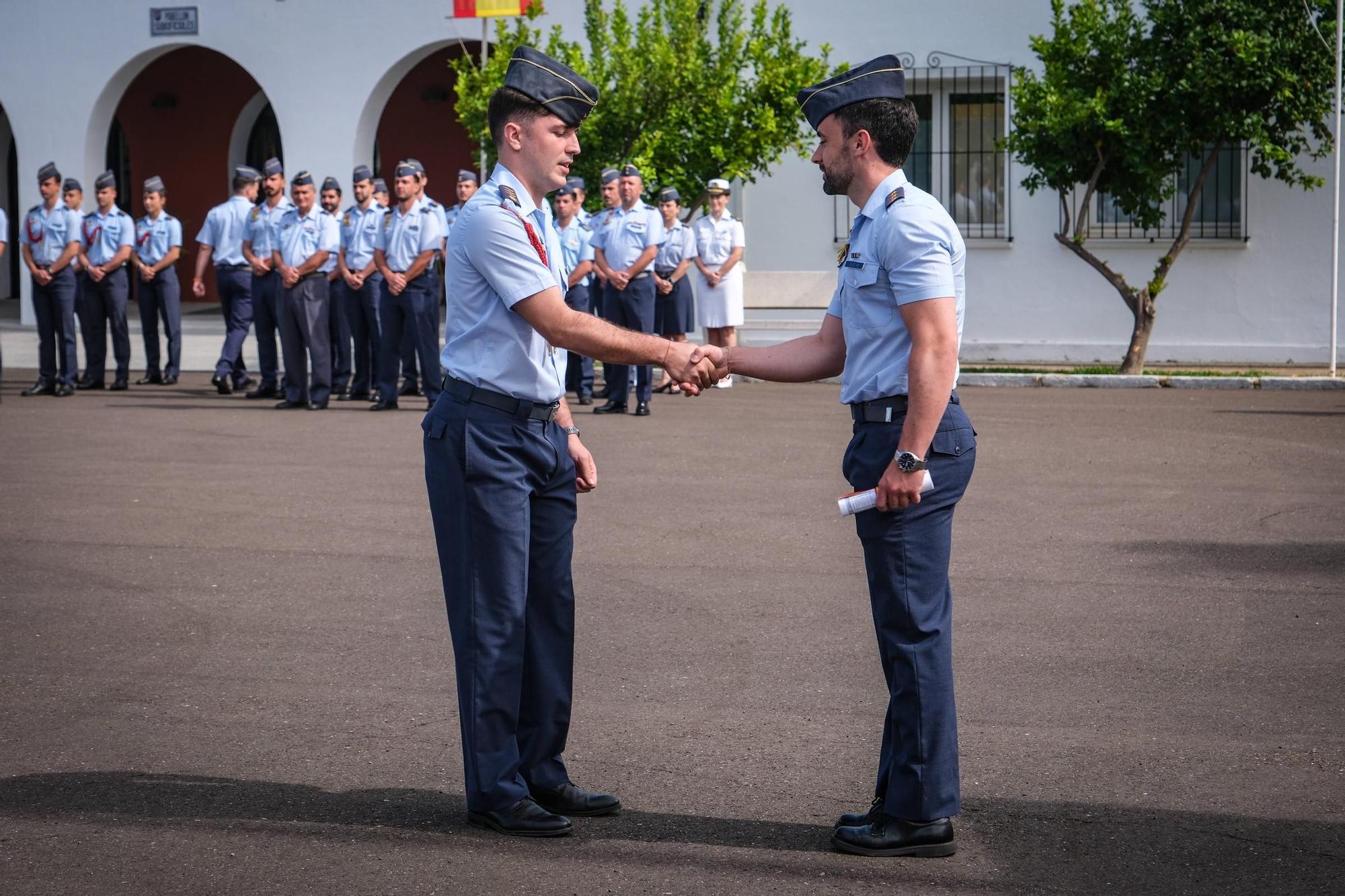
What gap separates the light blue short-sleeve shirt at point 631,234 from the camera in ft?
49.3

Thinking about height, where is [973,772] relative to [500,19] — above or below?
below

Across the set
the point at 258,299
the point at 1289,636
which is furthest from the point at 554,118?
the point at 258,299

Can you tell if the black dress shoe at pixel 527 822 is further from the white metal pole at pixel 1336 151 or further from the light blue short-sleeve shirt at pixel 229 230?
the light blue short-sleeve shirt at pixel 229 230

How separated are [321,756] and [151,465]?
6.75m

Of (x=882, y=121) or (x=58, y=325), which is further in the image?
(x=58, y=325)

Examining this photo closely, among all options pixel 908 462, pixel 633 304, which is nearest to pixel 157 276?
pixel 633 304

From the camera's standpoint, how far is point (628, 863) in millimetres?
A: 4000

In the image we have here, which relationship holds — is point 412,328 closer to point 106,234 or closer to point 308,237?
point 308,237

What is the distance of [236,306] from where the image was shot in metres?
17.0

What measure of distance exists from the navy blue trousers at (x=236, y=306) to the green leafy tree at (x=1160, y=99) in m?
8.43

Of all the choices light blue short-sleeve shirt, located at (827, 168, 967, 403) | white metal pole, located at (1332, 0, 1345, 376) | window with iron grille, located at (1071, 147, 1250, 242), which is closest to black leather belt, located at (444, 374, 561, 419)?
light blue short-sleeve shirt, located at (827, 168, 967, 403)

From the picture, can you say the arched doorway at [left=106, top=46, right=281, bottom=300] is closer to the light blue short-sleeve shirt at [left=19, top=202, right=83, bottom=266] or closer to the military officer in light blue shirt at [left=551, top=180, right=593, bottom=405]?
the light blue short-sleeve shirt at [left=19, top=202, right=83, bottom=266]

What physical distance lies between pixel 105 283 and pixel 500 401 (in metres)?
14.1

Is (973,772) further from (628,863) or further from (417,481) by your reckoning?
(417,481)
